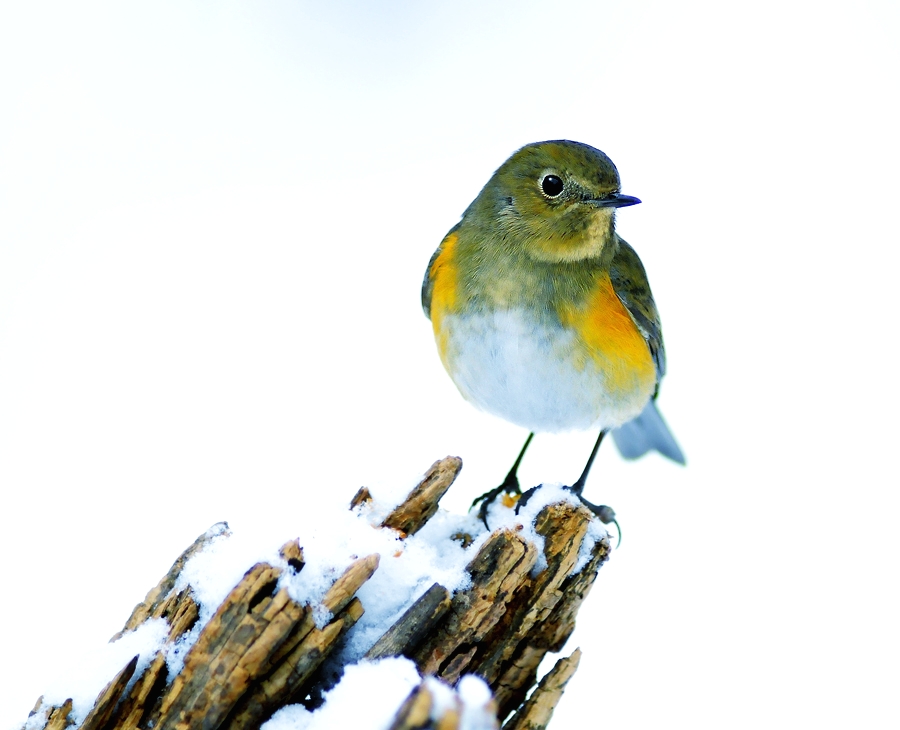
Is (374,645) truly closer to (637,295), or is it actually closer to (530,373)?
(530,373)

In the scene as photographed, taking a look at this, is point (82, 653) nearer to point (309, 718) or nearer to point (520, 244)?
point (309, 718)

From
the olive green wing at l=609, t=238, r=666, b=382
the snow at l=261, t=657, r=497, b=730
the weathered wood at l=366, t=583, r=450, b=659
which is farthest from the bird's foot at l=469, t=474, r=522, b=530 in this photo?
the snow at l=261, t=657, r=497, b=730

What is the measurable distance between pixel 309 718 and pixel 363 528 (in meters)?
0.61

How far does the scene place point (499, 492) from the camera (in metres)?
4.15

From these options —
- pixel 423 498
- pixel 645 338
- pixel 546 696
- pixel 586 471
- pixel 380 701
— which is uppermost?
pixel 645 338

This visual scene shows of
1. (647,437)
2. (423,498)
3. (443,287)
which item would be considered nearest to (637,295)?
(443,287)

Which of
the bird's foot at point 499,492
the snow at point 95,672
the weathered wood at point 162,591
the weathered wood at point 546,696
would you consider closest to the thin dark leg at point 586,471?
the bird's foot at point 499,492

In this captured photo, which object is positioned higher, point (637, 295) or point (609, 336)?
point (637, 295)

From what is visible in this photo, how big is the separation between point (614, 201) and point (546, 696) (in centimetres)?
184

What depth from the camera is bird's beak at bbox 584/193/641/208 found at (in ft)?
11.1

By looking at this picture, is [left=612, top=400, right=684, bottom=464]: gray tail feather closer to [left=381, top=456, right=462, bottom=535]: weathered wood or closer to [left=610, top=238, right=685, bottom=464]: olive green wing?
[left=610, top=238, right=685, bottom=464]: olive green wing

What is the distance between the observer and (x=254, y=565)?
2324 millimetres

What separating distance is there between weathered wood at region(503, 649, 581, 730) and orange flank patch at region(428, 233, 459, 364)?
1.53 metres

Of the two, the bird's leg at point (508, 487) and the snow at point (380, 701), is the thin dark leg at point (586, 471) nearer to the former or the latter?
the bird's leg at point (508, 487)
